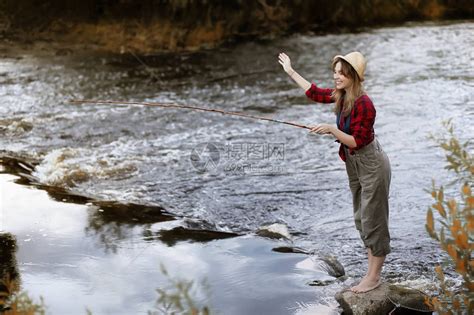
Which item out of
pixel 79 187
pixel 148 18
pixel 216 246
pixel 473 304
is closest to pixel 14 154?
pixel 79 187

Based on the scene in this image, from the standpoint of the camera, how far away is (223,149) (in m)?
8.41

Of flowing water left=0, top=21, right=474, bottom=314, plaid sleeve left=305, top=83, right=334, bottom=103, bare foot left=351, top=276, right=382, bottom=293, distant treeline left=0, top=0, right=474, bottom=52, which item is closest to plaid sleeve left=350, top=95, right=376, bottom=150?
plaid sleeve left=305, top=83, right=334, bottom=103

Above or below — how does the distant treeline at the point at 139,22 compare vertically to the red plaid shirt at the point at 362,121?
above

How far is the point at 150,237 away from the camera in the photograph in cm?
519

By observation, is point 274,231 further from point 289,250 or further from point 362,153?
point 362,153

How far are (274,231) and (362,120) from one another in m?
1.71

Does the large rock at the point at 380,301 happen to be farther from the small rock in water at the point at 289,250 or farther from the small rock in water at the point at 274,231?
the small rock in water at the point at 274,231

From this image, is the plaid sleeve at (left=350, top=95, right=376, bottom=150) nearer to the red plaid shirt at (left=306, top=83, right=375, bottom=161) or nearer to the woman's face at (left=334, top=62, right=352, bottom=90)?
the red plaid shirt at (left=306, top=83, right=375, bottom=161)

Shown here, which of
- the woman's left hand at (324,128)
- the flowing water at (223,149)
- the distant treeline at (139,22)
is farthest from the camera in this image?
the distant treeline at (139,22)

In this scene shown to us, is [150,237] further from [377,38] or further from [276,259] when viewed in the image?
[377,38]

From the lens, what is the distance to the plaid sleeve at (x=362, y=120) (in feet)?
13.3

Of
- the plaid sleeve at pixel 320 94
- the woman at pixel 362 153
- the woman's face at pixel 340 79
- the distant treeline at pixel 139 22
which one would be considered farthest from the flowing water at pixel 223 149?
the woman's face at pixel 340 79

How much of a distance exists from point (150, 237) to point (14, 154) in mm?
3272

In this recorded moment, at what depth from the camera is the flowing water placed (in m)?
4.90
